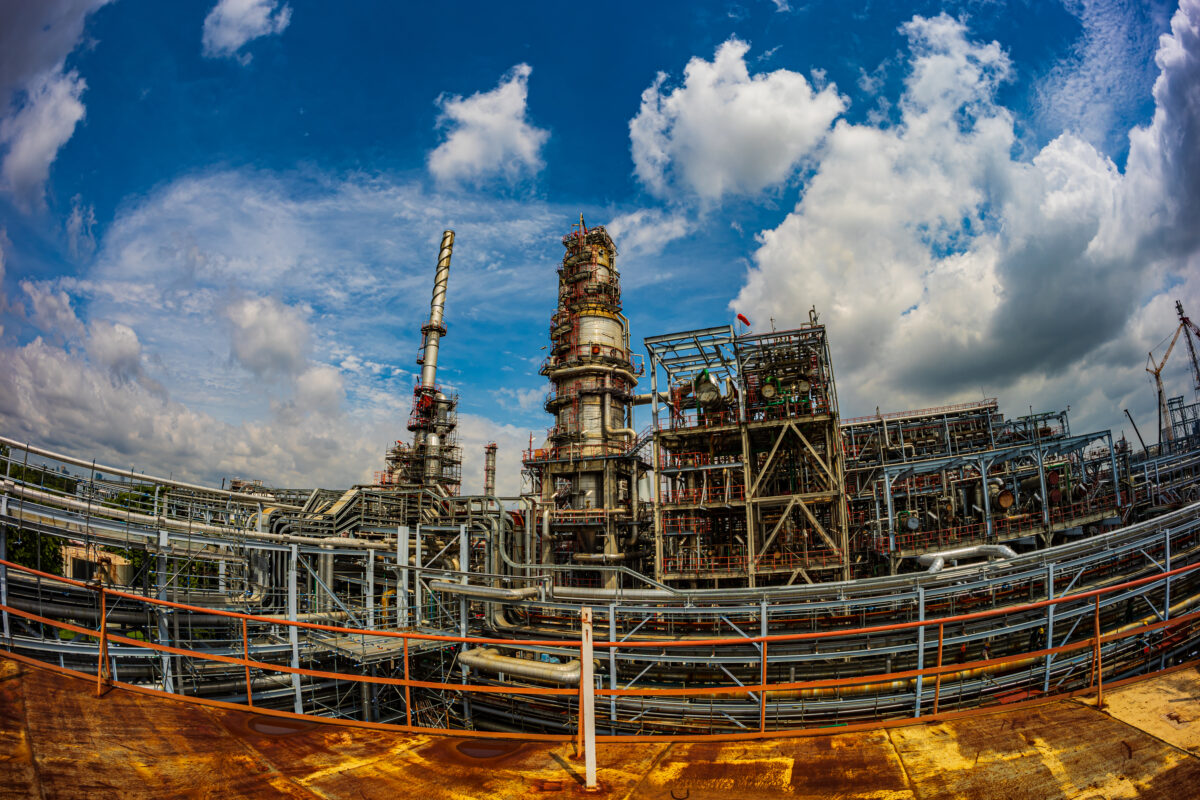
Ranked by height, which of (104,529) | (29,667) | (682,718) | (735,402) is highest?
(735,402)

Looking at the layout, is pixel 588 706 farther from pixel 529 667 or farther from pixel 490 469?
pixel 490 469

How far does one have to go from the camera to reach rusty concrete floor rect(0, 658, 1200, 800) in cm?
425

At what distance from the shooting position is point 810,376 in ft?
77.5

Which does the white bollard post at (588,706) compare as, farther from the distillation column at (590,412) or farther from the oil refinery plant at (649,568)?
the distillation column at (590,412)

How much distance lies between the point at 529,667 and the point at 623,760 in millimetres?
9486

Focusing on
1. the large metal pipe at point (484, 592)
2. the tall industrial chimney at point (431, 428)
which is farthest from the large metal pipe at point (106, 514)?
the tall industrial chimney at point (431, 428)

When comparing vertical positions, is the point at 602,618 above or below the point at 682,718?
above

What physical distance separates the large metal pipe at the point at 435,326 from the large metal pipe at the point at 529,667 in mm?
27678

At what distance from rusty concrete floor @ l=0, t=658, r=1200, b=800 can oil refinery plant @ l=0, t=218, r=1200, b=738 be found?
533mm

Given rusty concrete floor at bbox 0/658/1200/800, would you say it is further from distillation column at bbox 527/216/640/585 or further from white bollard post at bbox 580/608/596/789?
distillation column at bbox 527/216/640/585

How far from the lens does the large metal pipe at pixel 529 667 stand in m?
13.2

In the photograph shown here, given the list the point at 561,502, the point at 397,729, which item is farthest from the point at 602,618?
the point at 561,502

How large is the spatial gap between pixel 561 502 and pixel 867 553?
15821 mm

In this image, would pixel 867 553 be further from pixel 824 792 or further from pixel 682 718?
pixel 824 792
